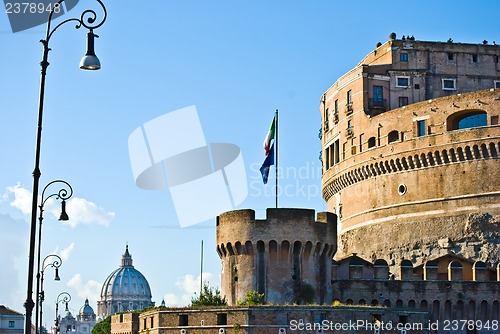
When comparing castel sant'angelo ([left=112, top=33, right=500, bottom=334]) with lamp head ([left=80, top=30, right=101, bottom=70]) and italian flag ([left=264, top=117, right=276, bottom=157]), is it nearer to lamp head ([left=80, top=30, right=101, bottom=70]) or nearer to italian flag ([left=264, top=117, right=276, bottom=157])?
italian flag ([left=264, top=117, right=276, bottom=157])

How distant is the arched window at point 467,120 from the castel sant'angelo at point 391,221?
0.09 meters

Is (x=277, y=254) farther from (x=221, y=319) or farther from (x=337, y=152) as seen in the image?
(x=337, y=152)

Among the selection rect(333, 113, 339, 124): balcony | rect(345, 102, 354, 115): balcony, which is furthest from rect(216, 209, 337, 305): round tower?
rect(333, 113, 339, 124): balcony

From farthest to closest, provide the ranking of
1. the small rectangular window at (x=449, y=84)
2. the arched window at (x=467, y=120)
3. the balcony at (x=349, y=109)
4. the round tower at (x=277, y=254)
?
the small rectangular window at (x=449, y=84) < the balcony at (x=349, y=109) < the arched window at (x=467, y=120) < the round tower at (x=277, y=254)

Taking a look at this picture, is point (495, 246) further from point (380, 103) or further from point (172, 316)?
point (172, 316)

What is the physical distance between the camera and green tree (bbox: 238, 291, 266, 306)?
48.5 metres

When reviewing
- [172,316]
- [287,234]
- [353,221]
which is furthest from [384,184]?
[172,316]

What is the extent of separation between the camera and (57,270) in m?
42.5

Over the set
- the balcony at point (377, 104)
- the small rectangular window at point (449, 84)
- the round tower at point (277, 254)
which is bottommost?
the round tower at point (277, 254)

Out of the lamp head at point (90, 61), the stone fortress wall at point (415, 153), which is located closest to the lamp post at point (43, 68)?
the lamp head at point (90, 61)

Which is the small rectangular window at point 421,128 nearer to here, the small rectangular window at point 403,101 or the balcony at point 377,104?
the balcony at point 377,104

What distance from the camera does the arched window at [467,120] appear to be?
6122 centimetres

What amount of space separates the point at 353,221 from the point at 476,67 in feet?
A: 45.9

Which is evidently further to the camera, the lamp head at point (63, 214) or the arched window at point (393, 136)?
the arched window at point (393, 136)
